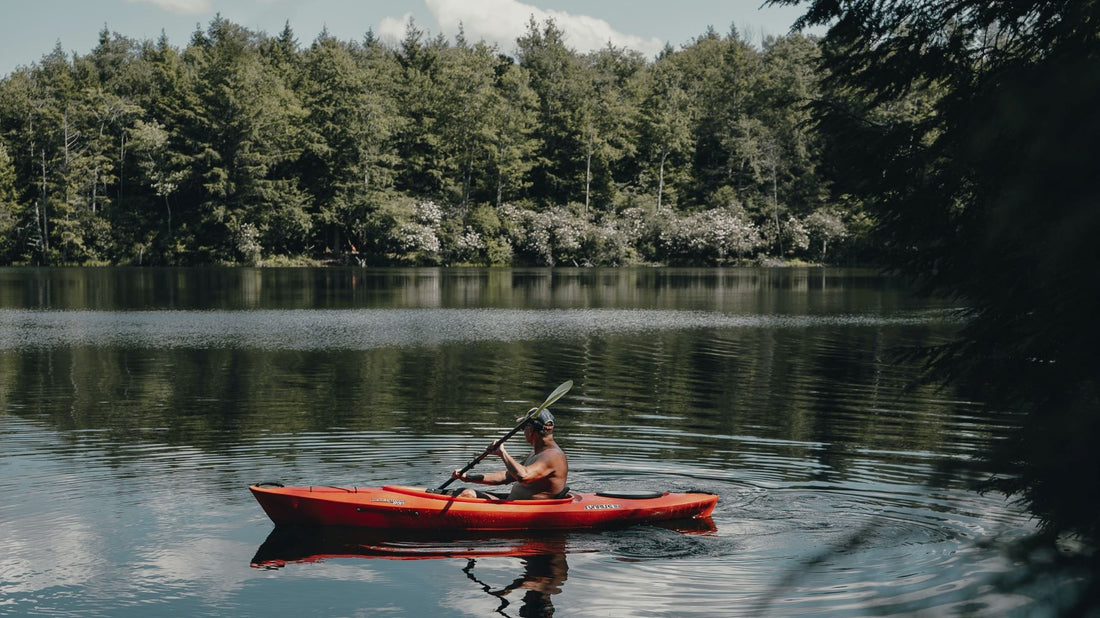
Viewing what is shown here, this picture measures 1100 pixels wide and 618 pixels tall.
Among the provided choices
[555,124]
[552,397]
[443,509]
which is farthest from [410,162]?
[443,509]

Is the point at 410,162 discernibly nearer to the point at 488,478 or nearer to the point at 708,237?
the point at 708,237

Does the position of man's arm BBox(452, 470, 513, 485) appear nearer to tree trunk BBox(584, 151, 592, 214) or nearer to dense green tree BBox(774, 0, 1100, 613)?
dense green tree BBox(774, 0, 1100, 613)

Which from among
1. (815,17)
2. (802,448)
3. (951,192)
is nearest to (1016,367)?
(951,192)

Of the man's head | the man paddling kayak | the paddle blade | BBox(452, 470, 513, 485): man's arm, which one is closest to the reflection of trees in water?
the man paddling kayak

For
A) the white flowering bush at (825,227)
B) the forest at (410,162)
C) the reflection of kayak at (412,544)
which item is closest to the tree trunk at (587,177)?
the forest at (410,162)

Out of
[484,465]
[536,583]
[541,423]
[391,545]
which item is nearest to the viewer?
[536,583]

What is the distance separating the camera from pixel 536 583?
33.6 ft

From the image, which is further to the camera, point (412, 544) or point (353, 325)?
point (353, 325)

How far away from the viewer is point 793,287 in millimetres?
57250

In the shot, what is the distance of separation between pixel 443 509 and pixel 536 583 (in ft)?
5.91

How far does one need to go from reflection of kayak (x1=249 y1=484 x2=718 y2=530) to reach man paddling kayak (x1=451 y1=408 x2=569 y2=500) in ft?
0.76

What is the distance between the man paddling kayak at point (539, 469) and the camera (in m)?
12.1

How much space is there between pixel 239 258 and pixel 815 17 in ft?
241

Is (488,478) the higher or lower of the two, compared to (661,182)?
lower
